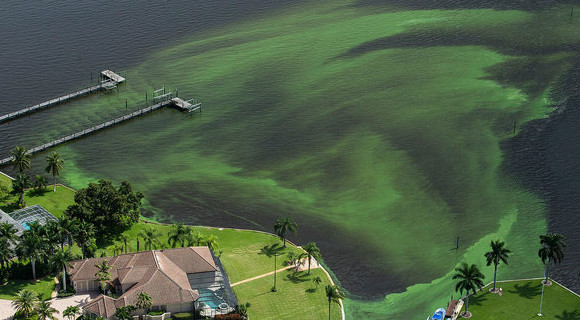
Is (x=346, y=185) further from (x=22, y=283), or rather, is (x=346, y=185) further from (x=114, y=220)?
(x=22, y=283)

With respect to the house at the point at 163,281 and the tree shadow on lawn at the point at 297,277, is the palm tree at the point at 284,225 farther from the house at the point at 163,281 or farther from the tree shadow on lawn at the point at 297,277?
the house at the point at 163,281

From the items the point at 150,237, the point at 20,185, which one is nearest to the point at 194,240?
the point at 150,237

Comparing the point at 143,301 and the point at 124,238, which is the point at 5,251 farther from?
the point at 143,301

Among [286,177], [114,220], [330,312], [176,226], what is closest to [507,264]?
[330,312]

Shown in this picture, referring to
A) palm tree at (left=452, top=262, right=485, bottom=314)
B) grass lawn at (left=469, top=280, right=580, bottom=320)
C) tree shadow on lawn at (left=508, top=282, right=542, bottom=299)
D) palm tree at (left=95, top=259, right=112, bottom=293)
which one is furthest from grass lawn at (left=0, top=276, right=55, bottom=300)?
tree shadow on lawn at (left=508, top=282, right=542, bottom=299)

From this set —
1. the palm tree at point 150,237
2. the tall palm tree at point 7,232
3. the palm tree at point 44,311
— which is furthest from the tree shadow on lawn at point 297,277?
the tall palm tree at point 7,232

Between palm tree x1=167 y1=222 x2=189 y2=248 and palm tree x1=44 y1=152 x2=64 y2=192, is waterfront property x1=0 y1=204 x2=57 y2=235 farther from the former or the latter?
palm tree x1=167 y1=222 x2=189 y2=248
